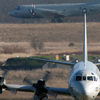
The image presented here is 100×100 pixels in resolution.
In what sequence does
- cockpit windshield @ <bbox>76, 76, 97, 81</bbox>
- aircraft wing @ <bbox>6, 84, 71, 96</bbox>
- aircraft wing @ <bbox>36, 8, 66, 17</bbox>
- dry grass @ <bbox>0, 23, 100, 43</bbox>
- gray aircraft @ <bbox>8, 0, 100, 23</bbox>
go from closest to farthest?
cockpit windshield @ <bbox>76, 76, 97, 81</bbox>
aircraft wing @ <bbox>6, 84, 71, 96</bbox>
dry grass @ <bbox>0, 23, 100, 43</bbox>
gray aircraft @ <bbox>8, 0, 100, 23</bbox>
aircraft wing @ <bbox>36, 8, 66, 17</bbox>

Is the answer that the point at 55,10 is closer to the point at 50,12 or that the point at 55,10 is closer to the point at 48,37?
the point at 50,12

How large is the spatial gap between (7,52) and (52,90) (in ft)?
124

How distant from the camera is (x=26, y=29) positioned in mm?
80625

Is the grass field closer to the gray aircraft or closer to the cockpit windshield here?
the gray aircraft

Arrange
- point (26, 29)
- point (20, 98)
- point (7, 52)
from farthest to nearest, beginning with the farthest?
point (26, 29)
point (7, 52)
point (20, 98)

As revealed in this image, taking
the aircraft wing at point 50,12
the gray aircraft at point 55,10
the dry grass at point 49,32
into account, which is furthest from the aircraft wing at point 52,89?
the aircraft wing at point 50,12

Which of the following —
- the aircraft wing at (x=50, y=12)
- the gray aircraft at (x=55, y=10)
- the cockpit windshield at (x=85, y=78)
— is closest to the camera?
the cockpit windshield at (x=85, y=78)

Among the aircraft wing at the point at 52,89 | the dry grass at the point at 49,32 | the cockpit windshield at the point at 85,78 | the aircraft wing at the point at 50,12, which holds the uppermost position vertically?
the aircraft wing at the point at 50,12

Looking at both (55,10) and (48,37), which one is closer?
(48,37)

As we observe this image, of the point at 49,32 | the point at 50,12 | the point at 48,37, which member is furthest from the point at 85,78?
the point at 50,12

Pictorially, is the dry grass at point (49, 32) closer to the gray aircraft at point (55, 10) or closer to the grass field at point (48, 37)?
the grass field at point (48, 37)

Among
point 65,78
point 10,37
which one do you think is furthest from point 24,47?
point 65,78

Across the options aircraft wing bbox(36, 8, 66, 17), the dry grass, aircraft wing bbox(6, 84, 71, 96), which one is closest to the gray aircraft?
aircraft wing bbox(36, 8, 66, 17)

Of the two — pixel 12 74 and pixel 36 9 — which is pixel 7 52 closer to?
pixel 12 74
